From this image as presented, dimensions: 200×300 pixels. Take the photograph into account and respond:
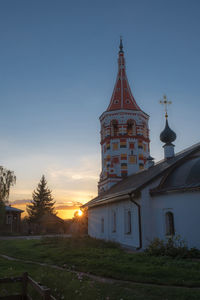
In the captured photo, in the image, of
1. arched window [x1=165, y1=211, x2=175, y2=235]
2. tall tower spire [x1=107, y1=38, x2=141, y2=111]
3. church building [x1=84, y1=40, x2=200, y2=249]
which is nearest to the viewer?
church building [x1=84, y1=40, x2=200, y2=249]

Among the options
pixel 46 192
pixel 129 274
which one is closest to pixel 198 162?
pixel 129 274

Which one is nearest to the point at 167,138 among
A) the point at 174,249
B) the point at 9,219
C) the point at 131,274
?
the point at 174,249

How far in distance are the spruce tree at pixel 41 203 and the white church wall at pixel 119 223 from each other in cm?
2549

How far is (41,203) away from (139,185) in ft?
126

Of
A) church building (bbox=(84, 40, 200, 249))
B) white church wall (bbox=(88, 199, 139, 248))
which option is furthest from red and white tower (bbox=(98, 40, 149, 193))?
white church wall (bbox=(88, 199, 139, 248))

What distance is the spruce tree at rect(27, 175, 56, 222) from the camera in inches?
1923

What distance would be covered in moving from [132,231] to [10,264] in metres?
7.42

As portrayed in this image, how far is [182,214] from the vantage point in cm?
1312

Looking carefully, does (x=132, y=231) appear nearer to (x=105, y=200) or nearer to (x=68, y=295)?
(x=105, y=200)

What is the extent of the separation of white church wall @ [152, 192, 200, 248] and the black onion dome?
753 centimetres

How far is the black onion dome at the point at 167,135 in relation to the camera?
21.1 metres

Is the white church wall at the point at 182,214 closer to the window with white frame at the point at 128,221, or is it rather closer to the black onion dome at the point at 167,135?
the window with white frame at the point at 128,221

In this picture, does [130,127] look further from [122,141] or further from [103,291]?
[103,291]

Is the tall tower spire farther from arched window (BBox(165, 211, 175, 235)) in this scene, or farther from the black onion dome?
arched window (BBox(165, 211, 175, 235))
